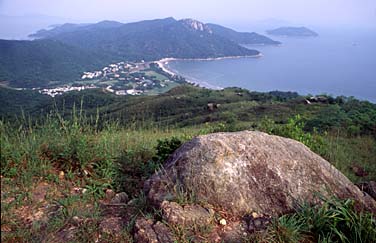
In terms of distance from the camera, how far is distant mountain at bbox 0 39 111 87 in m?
105

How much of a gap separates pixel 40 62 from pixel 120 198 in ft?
433

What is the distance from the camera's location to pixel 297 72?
120 meters

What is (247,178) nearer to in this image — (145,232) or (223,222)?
(223,222)

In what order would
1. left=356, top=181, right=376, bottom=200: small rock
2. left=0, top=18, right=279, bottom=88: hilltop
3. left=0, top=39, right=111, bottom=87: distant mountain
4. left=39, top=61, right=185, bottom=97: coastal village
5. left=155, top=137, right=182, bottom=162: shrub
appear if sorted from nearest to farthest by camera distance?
left=356, top=181, right=376, bottom=200: small rock
left=155, top=137, right=182, bottom=162: shrub
left=39, top=61, right=185, bottom=97: coastal village
left=0, top=39, right=111, bottom=87: distant mountain
left=0, top=18, right=279, bottom=88: hilltop

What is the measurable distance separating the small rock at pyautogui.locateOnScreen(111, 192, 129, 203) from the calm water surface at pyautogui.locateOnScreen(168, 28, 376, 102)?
7201 cm

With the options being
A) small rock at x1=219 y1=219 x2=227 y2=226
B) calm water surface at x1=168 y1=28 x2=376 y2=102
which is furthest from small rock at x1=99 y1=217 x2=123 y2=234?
calm water surface at x1=168 y1=28 x2=376 y2=102

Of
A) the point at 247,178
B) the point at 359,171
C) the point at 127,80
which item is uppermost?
the point at 247,178

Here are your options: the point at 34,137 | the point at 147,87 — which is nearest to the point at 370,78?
the point at 147,87

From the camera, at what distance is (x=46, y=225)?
3307 mm

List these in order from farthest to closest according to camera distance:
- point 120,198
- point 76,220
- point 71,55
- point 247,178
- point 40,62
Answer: point 71,55 → point 40,62 → point 120,198 → point 247,178 → point 76,220

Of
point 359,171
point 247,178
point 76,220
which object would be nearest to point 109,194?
point 76,220

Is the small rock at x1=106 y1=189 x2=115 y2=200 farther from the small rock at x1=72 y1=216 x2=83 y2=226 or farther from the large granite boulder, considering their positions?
the small rock at x1=72 y1=216 x2=83 y2=226

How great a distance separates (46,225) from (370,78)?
10199cm

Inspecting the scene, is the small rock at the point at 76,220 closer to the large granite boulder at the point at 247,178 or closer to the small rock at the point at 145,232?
the small rock at the point at 145,232
